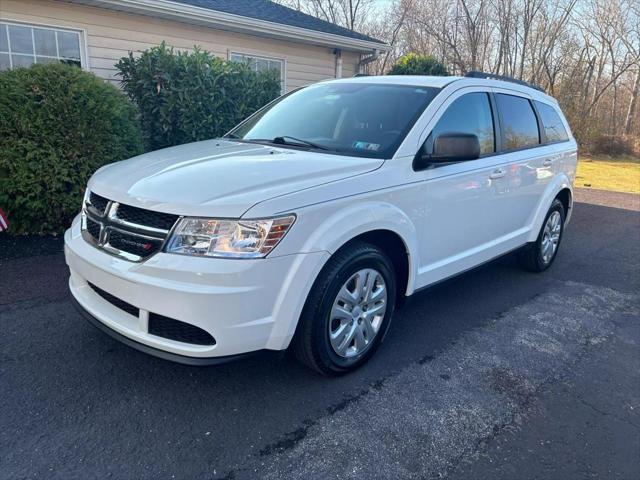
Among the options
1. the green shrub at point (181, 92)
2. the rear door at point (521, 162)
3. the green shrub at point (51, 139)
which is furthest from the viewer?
the green shrub at point (181, 92)

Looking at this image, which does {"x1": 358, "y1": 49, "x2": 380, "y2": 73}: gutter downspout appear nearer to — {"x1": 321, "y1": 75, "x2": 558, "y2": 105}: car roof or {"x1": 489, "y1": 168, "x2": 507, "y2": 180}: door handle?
{"x1": 321, "y1": 75, "x2": 558, "y2": 105}: car roof

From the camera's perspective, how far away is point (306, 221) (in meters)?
2.64

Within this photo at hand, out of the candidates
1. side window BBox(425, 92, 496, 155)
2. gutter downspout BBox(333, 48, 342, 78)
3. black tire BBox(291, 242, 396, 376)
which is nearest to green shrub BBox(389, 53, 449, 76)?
gutter downspout BBox(333, 48, 342, 78)

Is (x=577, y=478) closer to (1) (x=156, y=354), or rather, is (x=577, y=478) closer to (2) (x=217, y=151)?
(1) (x=156, y=354)

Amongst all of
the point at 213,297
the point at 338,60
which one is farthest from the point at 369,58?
the point at 213,297

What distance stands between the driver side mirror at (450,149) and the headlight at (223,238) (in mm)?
1353

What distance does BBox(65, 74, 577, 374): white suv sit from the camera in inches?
98.5

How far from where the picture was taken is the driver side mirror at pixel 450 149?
331cm

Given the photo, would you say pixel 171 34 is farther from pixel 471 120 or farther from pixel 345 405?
pixel 345 405

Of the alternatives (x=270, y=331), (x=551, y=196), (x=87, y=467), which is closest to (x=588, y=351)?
(x=551, y=196)

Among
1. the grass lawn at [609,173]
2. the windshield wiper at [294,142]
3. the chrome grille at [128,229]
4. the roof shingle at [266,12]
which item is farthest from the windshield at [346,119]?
the grass lawn at [609,173]

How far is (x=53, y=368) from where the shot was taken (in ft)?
10.2

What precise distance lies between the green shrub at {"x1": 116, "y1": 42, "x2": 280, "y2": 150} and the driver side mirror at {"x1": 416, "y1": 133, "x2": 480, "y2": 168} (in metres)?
4.77

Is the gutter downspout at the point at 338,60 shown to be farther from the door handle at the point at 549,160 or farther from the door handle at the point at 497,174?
the door handle at the point at 497,174
